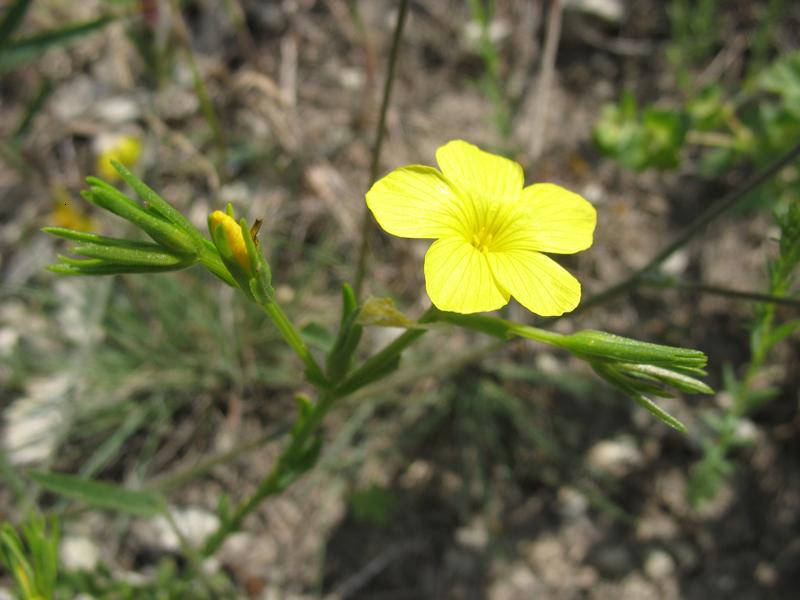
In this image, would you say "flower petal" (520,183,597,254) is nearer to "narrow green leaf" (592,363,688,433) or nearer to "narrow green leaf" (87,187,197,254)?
"narrow green leaf" (592,363,688,433)

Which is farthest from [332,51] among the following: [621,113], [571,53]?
[621,113]

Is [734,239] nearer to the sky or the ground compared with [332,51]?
nearer to the ground

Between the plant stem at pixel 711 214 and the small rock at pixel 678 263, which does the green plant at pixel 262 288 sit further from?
the small rock at pixel 678 263

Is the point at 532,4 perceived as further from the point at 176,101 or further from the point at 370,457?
the point at 370,457

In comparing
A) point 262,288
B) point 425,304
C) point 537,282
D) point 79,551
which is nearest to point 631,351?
point 537,282

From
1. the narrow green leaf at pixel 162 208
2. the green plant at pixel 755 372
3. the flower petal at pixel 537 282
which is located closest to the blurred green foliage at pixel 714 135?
the green plant at pixel 755 372

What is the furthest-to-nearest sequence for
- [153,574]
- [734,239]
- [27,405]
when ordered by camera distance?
[734,239] → [27,405] → [153,574]
